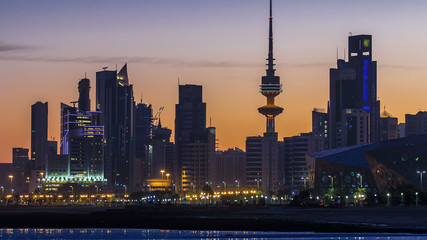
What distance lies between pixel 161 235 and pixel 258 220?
20.0m

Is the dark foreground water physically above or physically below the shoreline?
below

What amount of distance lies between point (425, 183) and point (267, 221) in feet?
245

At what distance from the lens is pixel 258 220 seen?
12256 cm

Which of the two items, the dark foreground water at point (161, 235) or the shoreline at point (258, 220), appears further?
the shoreline at point (258, 220)

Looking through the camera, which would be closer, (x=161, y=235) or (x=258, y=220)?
(x=161, y=235)

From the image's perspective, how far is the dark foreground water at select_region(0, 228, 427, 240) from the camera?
9775cm

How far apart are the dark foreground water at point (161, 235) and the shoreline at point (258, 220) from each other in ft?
12.6

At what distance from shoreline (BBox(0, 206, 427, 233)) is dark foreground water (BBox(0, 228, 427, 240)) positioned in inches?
152

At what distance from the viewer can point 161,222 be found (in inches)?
4973

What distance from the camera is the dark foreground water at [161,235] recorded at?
97.8 meters

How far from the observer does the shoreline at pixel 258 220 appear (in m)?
108

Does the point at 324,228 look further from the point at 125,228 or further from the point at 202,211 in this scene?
the point at 202,211

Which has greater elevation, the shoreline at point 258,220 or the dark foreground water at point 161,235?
the shoreline at point 258,220

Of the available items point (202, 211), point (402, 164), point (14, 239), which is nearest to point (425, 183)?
point (402, 164)
